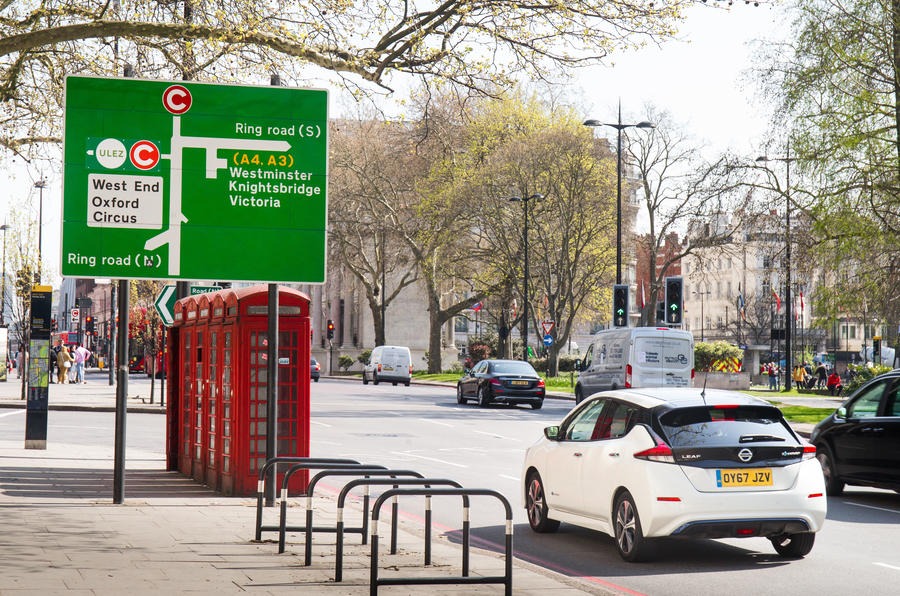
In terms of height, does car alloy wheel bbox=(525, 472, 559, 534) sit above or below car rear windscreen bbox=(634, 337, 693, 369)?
below

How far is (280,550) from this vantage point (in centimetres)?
1001

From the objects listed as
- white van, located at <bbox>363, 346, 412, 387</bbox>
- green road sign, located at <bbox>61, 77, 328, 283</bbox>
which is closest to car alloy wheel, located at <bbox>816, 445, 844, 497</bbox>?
green road sign, located at <bbox>61, 77, 328, 283</bbox>

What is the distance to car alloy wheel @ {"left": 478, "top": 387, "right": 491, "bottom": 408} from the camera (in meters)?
39.2

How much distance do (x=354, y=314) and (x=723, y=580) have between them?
8692cm

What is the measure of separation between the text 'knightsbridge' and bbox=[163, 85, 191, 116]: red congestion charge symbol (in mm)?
824

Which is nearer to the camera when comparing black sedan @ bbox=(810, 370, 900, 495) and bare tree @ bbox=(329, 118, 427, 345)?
black sedan @ bbox=(810, 370, 900, 495)

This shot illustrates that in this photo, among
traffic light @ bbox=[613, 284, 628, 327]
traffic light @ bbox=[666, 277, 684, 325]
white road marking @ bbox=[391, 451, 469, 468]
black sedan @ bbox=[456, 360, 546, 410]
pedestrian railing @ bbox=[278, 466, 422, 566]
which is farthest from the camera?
traffic light @ bbox=[613, 284, 628, 327]

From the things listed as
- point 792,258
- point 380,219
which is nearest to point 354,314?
point 380,219

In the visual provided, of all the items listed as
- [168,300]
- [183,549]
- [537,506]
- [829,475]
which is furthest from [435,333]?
[183,549]

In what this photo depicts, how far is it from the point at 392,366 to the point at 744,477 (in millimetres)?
51944

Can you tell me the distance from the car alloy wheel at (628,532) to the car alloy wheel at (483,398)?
93.3 feet

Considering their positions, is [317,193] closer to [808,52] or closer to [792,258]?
[808,52]

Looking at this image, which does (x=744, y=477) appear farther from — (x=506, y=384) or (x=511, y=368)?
(x=511, y=368)

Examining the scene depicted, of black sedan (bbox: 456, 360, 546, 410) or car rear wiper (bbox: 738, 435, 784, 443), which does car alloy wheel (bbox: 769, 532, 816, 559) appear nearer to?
car rear wiper (bbox: 738, 435, 784, 443)
